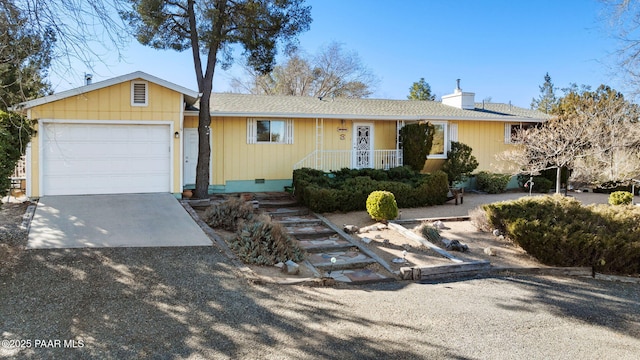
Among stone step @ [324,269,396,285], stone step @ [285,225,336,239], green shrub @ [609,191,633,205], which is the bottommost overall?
stone step @ [324,269,396,285]

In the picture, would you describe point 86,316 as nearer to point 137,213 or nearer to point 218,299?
point 218,299

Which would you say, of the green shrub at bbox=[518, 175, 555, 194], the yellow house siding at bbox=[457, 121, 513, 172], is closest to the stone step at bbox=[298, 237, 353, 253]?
the yellow house siding at bbox=[457, 121, 513, 172]

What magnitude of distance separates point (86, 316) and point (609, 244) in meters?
8.35

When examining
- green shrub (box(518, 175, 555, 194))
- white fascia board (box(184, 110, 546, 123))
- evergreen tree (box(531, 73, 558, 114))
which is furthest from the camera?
evergreen tree (box(531, 73, 558, 114))

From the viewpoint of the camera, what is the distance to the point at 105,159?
11.9 metres

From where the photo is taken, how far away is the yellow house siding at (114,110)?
11156mm

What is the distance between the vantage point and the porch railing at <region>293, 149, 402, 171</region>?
592 inches

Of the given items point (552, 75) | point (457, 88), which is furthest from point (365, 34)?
point (552, 75)

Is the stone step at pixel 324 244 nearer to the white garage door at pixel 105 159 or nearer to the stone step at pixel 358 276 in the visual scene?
the stone step at pixel 358 276

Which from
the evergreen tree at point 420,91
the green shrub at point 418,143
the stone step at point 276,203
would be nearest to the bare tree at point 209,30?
the stone step at point 276,203

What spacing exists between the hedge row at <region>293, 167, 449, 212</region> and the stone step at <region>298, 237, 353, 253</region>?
2206 millimetres

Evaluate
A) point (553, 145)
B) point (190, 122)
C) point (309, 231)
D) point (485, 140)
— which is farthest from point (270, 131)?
point (553, 145)

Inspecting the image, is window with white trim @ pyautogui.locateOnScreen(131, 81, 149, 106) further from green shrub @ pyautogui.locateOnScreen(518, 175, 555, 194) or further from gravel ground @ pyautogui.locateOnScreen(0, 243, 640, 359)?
green shrub @ pyautogui.locateOnScreen(518, 175, 555, 194)

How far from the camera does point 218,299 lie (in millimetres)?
5691
